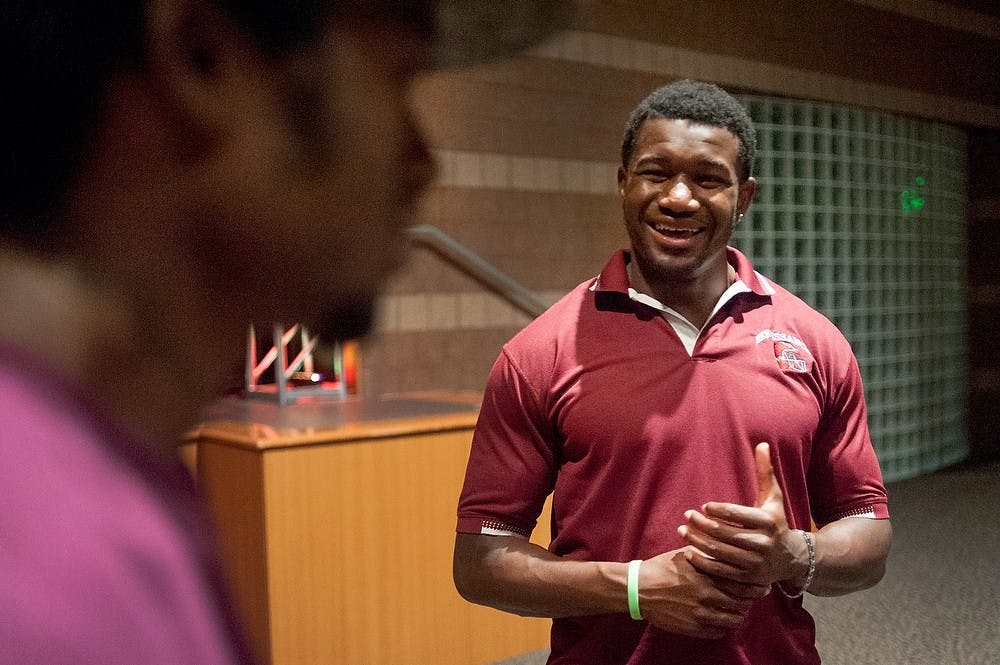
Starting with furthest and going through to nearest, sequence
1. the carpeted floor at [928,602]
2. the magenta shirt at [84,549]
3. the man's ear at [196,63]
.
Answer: the carpeted floor at [928,602] → the man's ear at [196,63] → the magenta shirt at [84,549]

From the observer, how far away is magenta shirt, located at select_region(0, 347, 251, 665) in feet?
1.05

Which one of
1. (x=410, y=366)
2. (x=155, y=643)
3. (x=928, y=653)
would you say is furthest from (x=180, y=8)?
(x=410, y=366)

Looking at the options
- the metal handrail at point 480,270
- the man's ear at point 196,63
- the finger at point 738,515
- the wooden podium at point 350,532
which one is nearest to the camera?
the man's ear at point 196,63

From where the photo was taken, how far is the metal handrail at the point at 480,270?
460 centimetres

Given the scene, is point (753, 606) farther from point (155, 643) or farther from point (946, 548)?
point (946, 548)

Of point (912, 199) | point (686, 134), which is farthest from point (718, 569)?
point (912, 199)

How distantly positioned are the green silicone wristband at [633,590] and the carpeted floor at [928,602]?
2301 millimetres

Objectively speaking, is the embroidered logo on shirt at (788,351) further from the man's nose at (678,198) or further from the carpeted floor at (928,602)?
the carpeted floor at (928,602)

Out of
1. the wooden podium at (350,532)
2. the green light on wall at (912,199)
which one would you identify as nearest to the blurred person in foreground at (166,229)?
the wooden podium at (350,532)

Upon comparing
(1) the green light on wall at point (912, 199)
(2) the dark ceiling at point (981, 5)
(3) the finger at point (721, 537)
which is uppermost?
(2) the dark ceiling at point (981, 5)

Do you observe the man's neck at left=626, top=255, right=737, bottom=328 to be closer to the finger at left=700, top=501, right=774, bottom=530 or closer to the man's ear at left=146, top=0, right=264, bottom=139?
the finger at left=700, top=501, right=774, bottom=530

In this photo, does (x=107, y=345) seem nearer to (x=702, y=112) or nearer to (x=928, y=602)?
(x=702, y=112)

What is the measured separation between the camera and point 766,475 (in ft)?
4.24

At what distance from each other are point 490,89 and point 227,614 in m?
4.51
